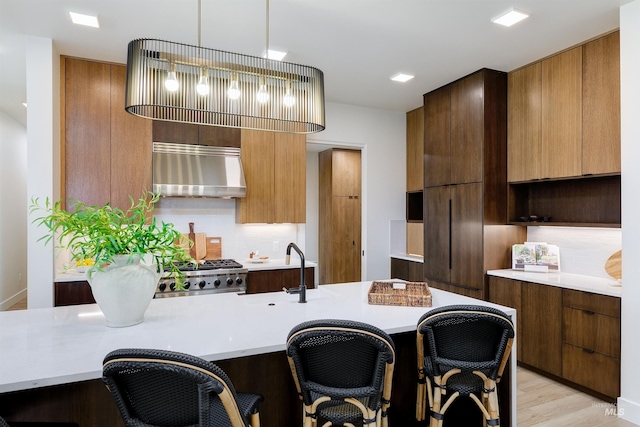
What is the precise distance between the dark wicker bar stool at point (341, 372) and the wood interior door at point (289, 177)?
3075 mm

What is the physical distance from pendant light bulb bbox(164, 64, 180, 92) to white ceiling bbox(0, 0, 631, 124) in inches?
38.8

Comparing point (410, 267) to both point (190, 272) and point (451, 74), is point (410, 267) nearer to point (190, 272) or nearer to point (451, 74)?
point (451, 74)

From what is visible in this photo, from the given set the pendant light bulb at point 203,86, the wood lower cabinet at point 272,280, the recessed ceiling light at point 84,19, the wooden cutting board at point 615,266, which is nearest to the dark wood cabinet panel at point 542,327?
the wooden cutting board at point 615,266

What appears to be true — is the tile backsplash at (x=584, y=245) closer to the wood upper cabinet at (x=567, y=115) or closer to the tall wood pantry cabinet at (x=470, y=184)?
the tall wood pantry cabinet at (x=470, y=184)

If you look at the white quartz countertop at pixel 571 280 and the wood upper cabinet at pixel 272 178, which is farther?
the wood upper cabinet at pixel 272 178

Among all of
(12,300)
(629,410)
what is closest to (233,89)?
(629,410)

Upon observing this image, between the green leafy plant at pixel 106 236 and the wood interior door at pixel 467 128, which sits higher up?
the wood interior door at pixel 467 128

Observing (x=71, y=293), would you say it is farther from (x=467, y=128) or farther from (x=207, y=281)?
(x=467, y=128)

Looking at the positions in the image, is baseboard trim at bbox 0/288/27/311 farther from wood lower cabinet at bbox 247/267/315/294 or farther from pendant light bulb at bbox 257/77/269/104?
pendant light bulb at bbox 257/77/269/104

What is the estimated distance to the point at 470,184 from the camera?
4.13 m

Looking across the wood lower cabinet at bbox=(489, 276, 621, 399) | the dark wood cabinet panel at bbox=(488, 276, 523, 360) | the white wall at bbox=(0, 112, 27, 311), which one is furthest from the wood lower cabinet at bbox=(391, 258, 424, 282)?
the white wall at bbox=(0, 112, 27, 311)

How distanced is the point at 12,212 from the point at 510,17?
738cm

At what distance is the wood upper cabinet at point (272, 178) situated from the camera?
4426 millimetres

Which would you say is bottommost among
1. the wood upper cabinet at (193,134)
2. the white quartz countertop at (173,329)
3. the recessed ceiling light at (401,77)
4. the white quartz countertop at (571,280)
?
the white quartz countertop at (571,280)
